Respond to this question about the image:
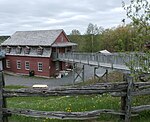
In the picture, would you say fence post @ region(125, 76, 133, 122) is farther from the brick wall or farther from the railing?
the brick wall

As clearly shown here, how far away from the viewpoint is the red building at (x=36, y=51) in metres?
44.6

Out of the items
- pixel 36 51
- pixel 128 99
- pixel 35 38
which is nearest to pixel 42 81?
pixel 36 51

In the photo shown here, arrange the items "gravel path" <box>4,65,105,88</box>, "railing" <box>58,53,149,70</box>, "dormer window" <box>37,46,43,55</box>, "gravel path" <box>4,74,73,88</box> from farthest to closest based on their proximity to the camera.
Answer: "dormer window" <box>37,46,43,55</box> → "gravel path" <box>4,74,73,88</box> → "gravel path" <box>4,65,105,88</box> → "railing" <box>58,53,149,70</box>

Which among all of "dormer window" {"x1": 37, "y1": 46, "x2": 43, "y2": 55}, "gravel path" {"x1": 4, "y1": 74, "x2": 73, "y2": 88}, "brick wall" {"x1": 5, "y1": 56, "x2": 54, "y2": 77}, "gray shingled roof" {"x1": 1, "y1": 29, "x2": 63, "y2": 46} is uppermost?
"gray shingled roof" {"x1": 1, "y1": 29, "x2": 63, "y2": 46}

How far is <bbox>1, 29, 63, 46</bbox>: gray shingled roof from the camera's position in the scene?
45.2 meters

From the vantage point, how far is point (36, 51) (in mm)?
46344

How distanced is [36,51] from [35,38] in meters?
2.99

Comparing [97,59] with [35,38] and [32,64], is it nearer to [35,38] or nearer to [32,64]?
[32,64]

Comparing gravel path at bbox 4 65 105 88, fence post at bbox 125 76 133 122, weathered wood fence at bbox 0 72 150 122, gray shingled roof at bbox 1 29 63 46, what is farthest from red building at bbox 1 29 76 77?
fence post at bbox 125 76 133 122

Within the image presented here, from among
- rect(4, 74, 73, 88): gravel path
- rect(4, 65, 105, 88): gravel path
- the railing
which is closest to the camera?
the railing

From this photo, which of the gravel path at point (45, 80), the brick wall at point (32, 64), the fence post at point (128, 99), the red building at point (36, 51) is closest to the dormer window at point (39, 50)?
the red building at point (36, 51)

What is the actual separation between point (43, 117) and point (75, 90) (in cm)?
110

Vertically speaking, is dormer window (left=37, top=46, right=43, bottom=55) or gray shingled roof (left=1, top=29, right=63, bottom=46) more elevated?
gray shingled roof (left=1, top=29, right=63, bottom=46)

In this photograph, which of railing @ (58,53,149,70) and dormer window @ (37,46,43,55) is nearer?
railing @ (58,53,149,70)
